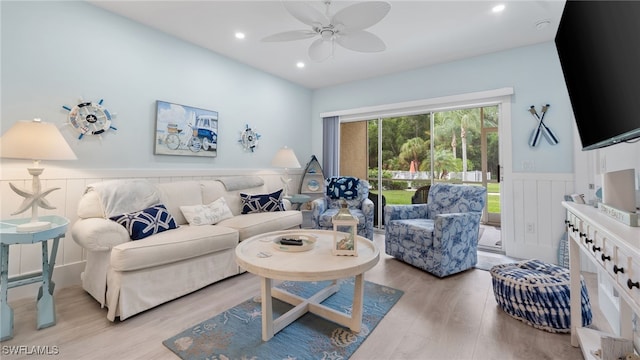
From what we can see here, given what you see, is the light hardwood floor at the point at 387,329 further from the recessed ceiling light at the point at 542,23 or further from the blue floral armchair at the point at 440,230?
the recessed ceiling light at the point at 542,23

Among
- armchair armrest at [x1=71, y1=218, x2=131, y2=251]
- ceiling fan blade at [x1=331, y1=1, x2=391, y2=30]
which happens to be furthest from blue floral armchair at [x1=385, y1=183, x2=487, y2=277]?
armchair armrest at [x1=71, y1=218, x2=131, y2=251]

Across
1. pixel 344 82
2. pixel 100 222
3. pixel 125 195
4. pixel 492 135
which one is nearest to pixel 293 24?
pixel 344 82

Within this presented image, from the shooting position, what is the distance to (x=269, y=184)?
426 centimetres

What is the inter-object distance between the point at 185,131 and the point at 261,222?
4.76 feet

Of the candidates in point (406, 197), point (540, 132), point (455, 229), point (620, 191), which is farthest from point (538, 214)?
point (620, 191)

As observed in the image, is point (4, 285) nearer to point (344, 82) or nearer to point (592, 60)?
point (592, 60)

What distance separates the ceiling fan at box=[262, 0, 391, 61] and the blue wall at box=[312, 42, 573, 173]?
6.14 ft

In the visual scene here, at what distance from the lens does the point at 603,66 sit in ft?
3.59

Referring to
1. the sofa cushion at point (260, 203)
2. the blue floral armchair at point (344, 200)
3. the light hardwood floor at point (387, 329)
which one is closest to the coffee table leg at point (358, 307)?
the light hardwood floor at point (387, 329)

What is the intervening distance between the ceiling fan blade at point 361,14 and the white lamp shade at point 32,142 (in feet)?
7.02

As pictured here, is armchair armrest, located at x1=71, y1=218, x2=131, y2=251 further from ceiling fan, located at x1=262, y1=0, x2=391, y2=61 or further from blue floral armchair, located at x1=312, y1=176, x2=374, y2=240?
blue floral armchair, located at x1=312, y1=176, x2=374, y2=240

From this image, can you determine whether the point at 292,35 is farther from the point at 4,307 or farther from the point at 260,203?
the point at 4,307

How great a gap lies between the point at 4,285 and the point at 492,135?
529 centimetres

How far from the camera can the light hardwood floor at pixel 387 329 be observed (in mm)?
1534
